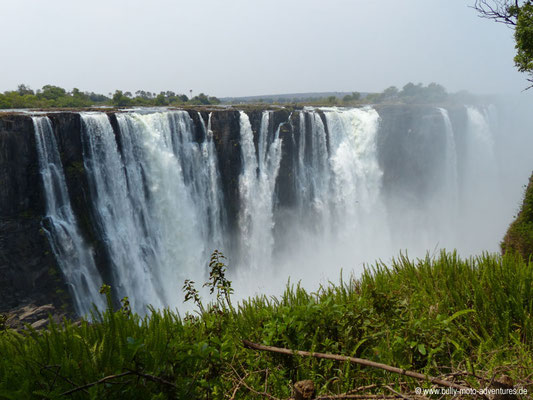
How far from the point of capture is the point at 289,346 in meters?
2.31

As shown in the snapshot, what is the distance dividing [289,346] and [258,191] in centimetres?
1922

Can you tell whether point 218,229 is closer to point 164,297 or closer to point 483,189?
point 164,297

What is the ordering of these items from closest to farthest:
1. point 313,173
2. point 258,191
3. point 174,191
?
point 174,191, point 258,191, point 313,173

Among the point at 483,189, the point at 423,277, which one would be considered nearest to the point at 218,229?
the point at 423,277

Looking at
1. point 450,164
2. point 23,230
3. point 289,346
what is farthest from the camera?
point 450,164

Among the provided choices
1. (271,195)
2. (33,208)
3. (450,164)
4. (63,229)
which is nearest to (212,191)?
(271,195)

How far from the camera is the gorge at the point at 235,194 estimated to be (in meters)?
14.0

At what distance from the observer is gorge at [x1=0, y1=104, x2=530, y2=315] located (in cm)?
1405

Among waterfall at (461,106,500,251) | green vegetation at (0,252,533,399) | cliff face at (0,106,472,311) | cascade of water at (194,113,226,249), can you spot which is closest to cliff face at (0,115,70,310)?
cliff face at (0,106,472,311)

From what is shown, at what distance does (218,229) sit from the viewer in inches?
783

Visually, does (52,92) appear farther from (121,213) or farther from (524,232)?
(524,232)

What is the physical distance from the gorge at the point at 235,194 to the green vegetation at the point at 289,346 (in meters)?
4.49

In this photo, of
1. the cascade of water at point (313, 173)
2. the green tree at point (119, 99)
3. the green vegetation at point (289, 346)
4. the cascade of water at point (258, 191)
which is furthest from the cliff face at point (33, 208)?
the green tree at point (119, 99)

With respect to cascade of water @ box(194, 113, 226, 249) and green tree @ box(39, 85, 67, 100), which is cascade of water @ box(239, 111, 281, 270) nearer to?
cascade of water @ box(194, 113, 226, 249)
